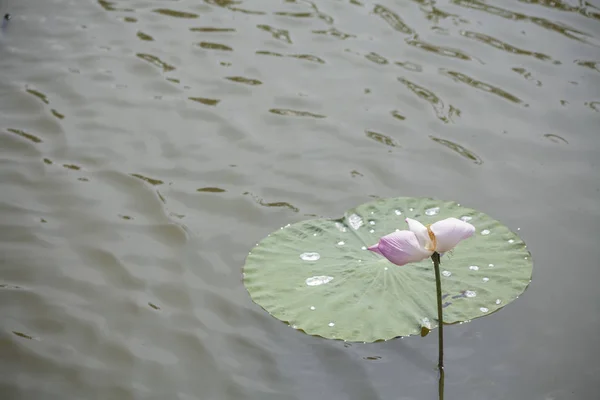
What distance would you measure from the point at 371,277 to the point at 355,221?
24cm

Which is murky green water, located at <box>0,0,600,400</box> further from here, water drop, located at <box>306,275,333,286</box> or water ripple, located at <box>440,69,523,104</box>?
water drop, located at <box>306,275,333,286</box>

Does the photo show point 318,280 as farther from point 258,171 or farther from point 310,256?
point 258,171

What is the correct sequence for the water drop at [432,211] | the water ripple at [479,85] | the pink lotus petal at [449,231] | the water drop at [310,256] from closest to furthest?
the pink lotus petal at [449,231], the water drop at [310,256], the water drop at [432,211], the water ripple at [479,85]

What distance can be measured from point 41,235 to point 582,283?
1566 millimetres

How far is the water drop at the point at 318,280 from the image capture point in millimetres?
1805

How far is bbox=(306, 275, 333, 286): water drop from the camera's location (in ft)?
5.92

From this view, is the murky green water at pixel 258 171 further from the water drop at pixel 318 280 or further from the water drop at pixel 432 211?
the water drop at pixel 432 211

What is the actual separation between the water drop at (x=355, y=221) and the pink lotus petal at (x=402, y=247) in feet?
1.68

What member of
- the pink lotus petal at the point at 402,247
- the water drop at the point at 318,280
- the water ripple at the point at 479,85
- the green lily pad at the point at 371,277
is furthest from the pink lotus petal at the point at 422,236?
the water ripple at the point at 479,85

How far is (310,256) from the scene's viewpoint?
6.21 feet

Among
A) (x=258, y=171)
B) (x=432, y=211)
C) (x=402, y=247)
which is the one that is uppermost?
(x=402, y=247)

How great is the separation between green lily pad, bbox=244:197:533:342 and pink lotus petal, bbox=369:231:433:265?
0.91 feet

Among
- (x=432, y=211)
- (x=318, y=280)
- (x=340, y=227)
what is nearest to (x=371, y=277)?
(x=318, y=280)

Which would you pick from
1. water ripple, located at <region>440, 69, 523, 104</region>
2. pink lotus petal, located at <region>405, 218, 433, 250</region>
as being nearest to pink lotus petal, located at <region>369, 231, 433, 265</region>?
pink lotus petal, located at <region>405, 218, 433, 250</region>
